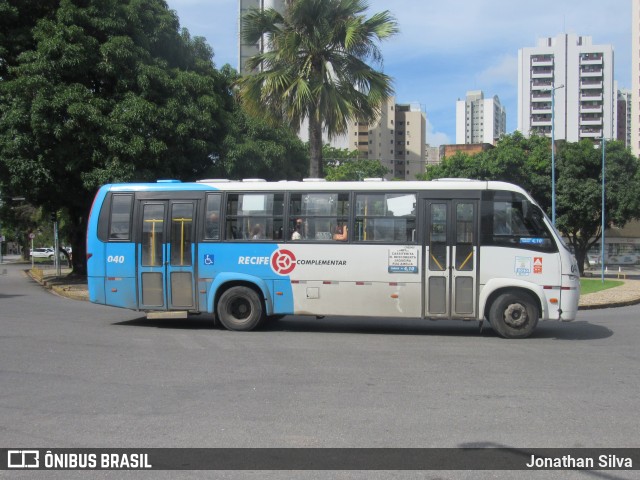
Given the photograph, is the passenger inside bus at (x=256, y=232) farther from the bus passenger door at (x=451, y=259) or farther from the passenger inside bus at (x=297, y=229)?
the bus passenger door at (x=451, y=259)

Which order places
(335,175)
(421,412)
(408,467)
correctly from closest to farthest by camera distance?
(408,467) → (421,412) → (335,175)

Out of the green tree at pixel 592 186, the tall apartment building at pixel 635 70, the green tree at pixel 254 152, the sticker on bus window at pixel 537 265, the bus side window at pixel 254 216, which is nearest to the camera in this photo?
the sticker on bus window at pixel 537 265

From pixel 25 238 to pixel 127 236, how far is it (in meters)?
60.7

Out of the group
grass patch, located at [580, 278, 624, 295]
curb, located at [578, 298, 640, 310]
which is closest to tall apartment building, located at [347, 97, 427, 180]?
grass patch, located at [580, 278, 624, 295]

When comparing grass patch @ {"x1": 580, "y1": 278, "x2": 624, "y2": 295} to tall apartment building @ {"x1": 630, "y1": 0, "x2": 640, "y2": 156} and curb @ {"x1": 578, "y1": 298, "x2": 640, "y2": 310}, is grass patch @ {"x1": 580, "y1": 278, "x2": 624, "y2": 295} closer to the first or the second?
curb @ {"x1": 578, "y1": 298, "x2": 640, "y2": 310}

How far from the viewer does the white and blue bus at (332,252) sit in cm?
1207

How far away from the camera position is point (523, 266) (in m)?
12.0

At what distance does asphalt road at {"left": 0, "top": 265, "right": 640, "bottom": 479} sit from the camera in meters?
5.85

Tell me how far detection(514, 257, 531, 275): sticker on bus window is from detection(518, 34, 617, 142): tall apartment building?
375 ft

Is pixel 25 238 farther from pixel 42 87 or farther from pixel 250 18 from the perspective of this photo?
pixel 250 18

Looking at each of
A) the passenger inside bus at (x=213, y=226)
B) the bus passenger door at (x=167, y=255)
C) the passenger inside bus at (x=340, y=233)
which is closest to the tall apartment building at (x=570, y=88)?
the passenger inside bus at (x=340, y=233)

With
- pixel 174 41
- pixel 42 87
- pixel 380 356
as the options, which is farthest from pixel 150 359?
pixel 174 41

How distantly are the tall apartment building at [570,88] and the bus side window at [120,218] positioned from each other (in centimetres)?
11511

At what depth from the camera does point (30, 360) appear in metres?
9.45
